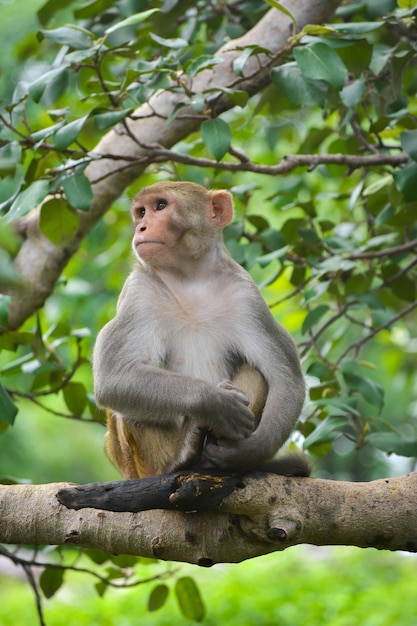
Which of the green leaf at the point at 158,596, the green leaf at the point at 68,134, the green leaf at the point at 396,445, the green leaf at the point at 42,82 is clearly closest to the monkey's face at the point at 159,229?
the green leaf at the point at 68,134

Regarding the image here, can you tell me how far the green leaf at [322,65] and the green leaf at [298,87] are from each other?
153mm

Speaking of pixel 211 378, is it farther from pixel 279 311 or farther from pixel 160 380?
pixel 279 311

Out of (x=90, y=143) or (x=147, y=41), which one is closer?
(x=147, y=41)

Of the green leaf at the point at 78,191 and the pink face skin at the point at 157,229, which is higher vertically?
the green leaf at the point at 78,191

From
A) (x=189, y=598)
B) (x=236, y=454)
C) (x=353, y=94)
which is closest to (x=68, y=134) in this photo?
(x=353, y=94)

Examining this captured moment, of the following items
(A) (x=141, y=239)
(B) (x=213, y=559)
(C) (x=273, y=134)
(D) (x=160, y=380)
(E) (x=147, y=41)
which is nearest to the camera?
(B) (x=213, y=559)

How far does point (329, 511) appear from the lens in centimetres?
255

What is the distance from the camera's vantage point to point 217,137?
312 centimetres

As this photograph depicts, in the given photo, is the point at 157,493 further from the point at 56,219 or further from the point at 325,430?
the point at 56,219

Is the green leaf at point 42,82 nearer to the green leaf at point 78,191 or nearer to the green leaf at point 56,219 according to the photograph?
the green leaf at point 78,191

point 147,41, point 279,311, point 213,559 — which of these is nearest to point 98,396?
point 213,559

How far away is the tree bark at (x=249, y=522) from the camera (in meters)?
2.51

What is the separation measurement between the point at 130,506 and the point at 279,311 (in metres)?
3.93

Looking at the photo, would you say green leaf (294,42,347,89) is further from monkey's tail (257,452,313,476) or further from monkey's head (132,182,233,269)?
monkey's tail (257,452,313,476)
